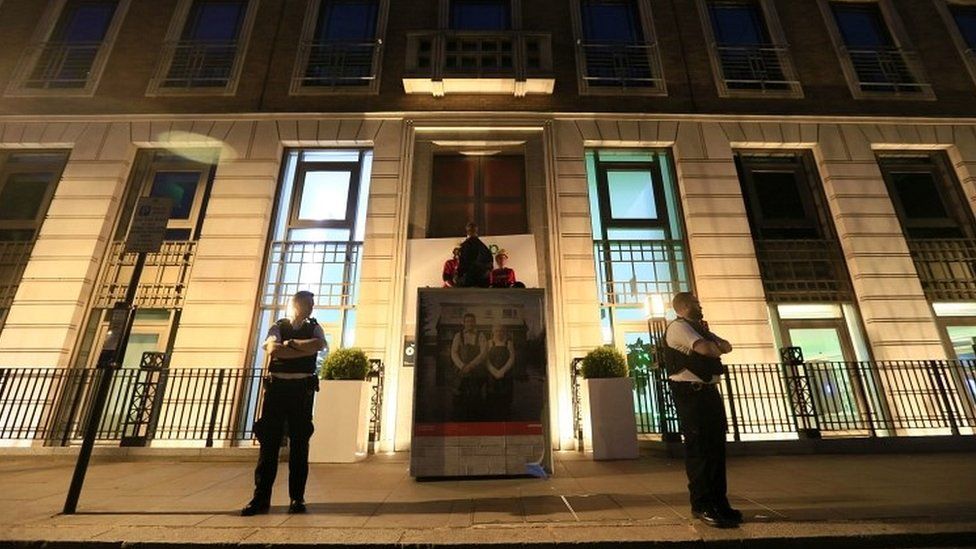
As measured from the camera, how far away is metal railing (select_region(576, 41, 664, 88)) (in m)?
12.1

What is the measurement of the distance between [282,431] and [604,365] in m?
5.30

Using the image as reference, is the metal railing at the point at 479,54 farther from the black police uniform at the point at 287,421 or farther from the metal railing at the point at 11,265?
the metal railing at the point at 11,265

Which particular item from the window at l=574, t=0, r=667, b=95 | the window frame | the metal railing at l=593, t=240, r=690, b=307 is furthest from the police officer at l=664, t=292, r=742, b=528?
the window frame

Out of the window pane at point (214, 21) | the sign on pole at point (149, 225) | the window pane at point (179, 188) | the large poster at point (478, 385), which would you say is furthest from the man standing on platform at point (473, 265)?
the window pane at point (214, 21)

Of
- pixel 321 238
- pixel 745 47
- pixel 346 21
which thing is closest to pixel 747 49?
pixel 745 47

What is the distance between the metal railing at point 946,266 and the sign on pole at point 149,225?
1501cm

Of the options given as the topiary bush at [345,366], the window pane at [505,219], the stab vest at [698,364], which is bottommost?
the stab vest at [698,364]

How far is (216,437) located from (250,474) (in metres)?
3.11

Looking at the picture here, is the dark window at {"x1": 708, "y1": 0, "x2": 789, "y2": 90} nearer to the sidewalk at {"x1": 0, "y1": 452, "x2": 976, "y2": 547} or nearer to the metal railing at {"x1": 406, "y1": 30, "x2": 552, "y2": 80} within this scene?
the metal railing at {"x1": 406, "y1": 30, "x2": 552, "y2": 80}

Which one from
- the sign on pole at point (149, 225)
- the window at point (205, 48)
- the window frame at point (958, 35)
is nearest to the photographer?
the sign on pole at point (149, 225)

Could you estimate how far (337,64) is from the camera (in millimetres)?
12227

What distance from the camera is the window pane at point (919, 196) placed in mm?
11070

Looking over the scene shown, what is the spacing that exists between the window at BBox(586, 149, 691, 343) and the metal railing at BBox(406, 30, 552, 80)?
2.97 meters

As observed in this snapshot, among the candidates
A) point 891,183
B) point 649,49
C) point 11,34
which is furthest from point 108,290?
point 891,183
